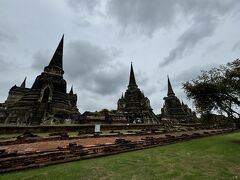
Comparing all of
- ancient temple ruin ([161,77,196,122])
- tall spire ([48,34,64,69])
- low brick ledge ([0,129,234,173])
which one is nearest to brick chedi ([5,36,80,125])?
tall spire ([48,34,64,69])

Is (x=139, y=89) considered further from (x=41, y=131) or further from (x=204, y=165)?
(x=204, y=165)

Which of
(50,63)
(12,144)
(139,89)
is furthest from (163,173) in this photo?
(139,89)

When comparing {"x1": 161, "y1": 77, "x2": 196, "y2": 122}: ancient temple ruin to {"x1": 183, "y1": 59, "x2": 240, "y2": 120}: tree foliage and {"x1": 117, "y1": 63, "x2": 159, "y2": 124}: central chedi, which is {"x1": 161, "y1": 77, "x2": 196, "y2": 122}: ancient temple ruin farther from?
{"x1": 183, "y1": 59, "x2": 240, "y2": 120}: tree foliage

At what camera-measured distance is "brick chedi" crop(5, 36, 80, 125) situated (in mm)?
22625

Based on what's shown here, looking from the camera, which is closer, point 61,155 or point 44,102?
point 61,155

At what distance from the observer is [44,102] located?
2481cm

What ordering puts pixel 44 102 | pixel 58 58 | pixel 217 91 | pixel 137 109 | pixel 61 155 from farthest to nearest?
pixel 137 109 → pixel 58 58 → pixel 44 102 → pixel 217 91 → pixel 61 155

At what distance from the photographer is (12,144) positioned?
8016 millimetres

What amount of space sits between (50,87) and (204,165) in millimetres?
26633

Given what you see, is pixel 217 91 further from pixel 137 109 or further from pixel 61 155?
pixel 137 109

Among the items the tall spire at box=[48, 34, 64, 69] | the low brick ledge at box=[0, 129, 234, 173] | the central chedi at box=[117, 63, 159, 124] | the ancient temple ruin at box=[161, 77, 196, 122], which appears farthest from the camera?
the ancient temple ruin at box=[161, 77, 196, 122]

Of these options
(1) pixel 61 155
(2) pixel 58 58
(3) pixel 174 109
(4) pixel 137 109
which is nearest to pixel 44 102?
(2) pixel 58 58

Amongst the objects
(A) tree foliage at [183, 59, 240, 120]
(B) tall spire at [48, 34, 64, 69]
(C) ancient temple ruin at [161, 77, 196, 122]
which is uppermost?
(B) tall spire at [48, 34, 64, 69]

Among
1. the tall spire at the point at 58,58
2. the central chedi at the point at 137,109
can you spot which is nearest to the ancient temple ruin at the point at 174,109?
the central chedi at the point at 137,109
